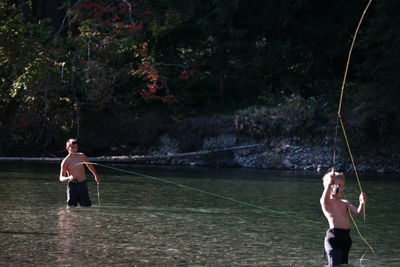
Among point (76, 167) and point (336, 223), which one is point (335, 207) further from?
point (76, 167)

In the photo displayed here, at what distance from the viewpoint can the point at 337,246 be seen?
10859 mm

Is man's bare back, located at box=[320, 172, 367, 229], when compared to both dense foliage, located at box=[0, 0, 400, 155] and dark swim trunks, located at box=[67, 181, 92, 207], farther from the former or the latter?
dense foliage, located at box=[0, 0, 400, 155]

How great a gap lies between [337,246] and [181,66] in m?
21.3

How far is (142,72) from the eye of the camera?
1196 inches

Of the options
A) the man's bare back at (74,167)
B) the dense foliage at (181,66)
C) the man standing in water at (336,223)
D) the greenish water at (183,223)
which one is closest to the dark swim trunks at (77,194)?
the man's bare back at (74,167)

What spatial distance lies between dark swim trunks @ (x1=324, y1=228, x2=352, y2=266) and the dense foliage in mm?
17768

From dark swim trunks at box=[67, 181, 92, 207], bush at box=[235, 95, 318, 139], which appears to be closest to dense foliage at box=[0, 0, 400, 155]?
bush at box=[235, 95, 318, 139]

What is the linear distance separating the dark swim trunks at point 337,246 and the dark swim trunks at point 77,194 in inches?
294

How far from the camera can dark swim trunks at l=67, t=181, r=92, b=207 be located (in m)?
17.2

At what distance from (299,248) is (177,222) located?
10.7 feet

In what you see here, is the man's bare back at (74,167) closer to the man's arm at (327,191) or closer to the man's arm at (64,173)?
the man's arm at (64,173)

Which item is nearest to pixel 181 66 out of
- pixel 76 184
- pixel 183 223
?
pixel 76 184

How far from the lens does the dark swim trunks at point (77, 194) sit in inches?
675

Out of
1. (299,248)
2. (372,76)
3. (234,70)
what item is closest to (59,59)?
(234,70)
